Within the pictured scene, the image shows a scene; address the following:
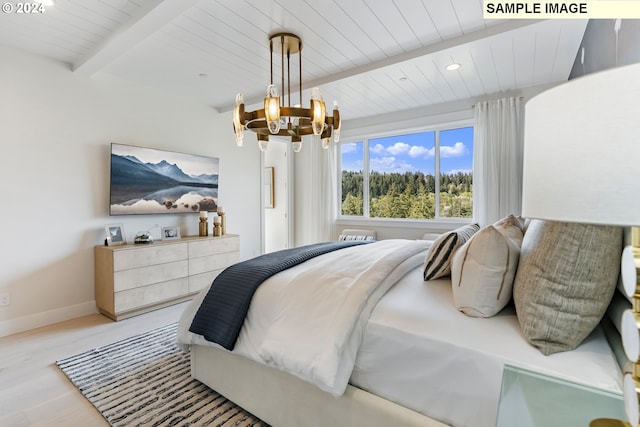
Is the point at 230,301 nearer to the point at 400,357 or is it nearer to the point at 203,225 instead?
the point at 400,357

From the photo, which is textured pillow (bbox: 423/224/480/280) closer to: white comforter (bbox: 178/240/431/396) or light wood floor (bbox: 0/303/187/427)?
white comforter (bbox: 178/240/431/396)

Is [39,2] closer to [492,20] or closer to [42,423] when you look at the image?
[42,423]

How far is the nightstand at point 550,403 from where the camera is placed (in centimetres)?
83

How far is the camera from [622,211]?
51 centimetres

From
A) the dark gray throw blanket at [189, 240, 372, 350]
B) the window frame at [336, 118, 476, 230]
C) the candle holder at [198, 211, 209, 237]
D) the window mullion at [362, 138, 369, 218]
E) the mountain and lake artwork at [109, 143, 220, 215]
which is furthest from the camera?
the window mullion at [362, 138, 369, 218]

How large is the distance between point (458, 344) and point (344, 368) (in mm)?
452

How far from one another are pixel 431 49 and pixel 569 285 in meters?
2.26

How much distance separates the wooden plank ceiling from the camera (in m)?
2.13

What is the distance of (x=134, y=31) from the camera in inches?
88.4

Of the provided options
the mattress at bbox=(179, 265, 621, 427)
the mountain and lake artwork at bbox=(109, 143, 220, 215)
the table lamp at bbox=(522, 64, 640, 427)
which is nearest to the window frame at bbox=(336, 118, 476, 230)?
the mountain and lake artwork at bbox=(109, 143, 220, 215)

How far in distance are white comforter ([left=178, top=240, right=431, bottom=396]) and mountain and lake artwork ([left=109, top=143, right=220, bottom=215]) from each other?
2.08 m

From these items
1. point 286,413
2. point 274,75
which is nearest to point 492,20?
point 274,75

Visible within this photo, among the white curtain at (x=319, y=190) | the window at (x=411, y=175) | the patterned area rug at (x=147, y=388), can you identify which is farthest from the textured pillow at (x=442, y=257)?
the white curtain at (x=319, y=190)

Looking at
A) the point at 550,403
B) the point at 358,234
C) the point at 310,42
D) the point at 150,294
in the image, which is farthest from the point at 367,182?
the point at 550,403
